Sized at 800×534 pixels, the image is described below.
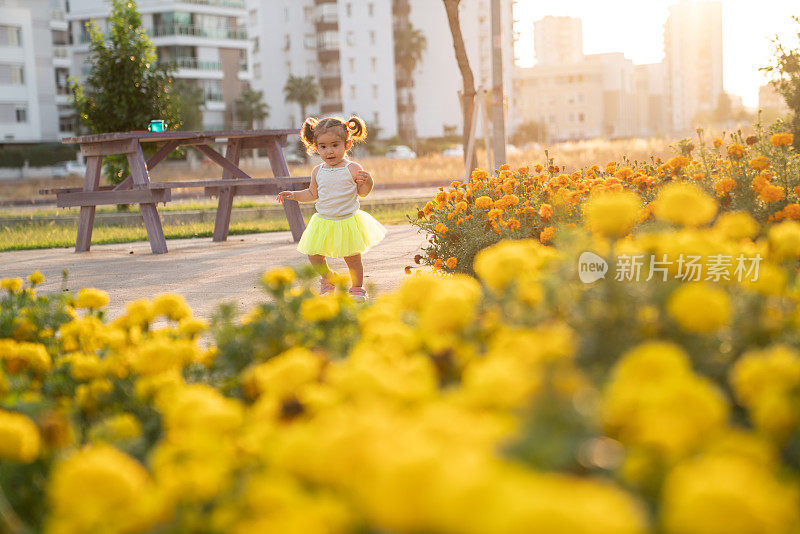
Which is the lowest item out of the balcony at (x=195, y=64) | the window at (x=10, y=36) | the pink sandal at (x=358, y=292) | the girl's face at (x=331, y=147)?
the pink sandal at (x=358, y=292)

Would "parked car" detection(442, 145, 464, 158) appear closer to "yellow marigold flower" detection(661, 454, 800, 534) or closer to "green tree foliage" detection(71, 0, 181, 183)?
"green tree foliage" detection(71, 0, 181, 183)

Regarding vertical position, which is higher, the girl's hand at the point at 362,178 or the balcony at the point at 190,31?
the balcony at the point at 190,31

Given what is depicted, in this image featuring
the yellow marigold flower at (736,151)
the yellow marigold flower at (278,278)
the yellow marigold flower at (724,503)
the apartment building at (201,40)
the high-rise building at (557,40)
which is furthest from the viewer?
the high-rise building at (557,40)

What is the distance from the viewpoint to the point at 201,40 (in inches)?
2420

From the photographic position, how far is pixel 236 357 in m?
2.20

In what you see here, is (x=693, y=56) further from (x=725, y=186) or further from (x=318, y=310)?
(x=318, y=310)

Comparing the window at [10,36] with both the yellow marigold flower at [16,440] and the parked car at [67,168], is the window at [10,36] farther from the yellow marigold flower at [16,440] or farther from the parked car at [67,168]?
the yellow marigold flower at [16,440]

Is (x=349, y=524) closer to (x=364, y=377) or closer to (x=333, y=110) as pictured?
(x=364, y=377)

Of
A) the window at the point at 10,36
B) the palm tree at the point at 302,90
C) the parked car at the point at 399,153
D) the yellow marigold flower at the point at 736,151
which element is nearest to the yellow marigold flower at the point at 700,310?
the yellow marigold flower at the point at 736,151

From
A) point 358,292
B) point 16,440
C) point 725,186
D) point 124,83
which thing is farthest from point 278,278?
point 124,83

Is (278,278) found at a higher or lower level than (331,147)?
lower

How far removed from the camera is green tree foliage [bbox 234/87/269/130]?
2525 inches

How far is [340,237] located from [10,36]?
56716 mm

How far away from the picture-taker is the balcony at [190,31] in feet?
197
